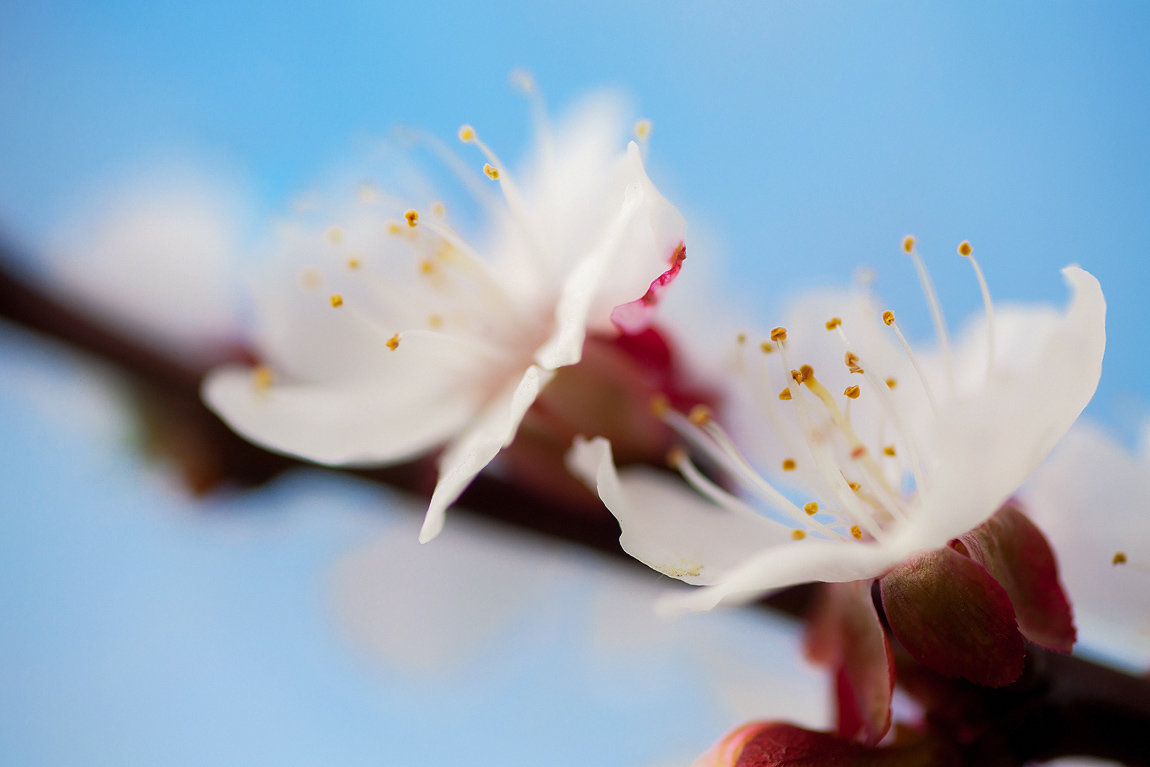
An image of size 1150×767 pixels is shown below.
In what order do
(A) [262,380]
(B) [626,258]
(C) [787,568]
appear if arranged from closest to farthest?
(C) [787,568] < (B) [626,258] < (A) [262,380]

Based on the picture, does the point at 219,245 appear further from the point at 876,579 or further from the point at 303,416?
the point at 876,579

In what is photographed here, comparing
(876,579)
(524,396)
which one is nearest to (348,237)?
(524,396)

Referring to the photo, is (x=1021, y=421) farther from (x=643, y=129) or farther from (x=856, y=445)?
(x=643, y=129)

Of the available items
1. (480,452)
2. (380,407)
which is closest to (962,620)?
(480,452)

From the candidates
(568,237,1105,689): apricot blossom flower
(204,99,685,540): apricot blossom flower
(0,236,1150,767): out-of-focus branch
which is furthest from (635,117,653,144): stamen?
(0,236,1150,767): out-of-focus branch

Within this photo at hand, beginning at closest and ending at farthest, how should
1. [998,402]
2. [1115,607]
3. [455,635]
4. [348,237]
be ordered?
[998,402] → [1115,607] → [348,237] → [455,635]

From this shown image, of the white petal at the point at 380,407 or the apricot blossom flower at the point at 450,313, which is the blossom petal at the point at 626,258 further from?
the white petal at the point at 380,407

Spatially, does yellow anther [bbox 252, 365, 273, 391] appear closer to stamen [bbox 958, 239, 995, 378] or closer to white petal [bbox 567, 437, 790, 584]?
white petal [bbox 567, 437, 790, 584]
